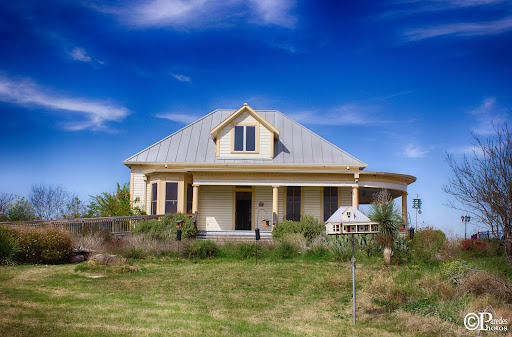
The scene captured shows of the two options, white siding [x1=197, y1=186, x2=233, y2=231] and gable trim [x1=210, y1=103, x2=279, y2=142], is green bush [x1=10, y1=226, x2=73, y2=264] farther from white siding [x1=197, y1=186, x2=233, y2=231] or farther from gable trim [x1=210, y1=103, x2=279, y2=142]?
gable trim [x1=210, y1=103, x2=279, y2=142]

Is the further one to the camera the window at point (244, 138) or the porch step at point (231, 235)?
the window at point (244, 138)

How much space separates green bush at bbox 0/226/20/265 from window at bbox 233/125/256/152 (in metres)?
13.7

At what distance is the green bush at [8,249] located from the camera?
15.0m

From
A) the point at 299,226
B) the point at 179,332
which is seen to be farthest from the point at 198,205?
the point at 179,332

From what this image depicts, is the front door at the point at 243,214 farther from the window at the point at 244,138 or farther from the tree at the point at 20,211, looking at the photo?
the tree at the point at 20,211

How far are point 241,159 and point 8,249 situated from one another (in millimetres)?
13820

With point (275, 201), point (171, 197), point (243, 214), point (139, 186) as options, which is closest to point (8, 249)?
point (171, 197)

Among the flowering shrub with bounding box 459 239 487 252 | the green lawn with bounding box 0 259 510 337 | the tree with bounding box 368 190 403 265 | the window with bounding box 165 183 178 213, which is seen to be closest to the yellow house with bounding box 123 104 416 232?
the window with bounding box 165 183 178 213

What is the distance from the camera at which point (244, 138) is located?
1062 inches

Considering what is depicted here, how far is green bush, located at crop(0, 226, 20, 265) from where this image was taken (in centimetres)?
1500

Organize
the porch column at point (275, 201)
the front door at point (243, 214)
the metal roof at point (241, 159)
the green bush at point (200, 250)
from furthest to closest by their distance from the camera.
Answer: the front door at point (243, 214)
the metal roof at point (241, 159)
the porch column at point (275, 201)
the green bush at point (200, 250)

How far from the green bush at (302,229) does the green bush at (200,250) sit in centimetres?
445

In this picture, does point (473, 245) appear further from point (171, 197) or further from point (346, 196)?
point (171, 197)

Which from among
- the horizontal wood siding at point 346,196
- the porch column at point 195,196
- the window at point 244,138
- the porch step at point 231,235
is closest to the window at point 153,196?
the porch column at point 195,196
